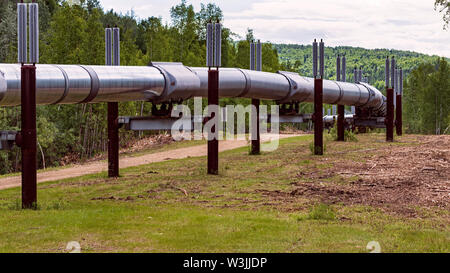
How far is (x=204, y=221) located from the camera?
11031 millimetres

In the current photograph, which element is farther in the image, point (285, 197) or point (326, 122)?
point (326, 122)

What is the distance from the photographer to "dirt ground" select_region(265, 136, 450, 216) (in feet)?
43.1

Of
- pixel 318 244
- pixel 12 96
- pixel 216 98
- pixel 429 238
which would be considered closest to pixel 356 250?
pixel 318 244

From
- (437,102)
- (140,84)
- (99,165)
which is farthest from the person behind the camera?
(437,102)

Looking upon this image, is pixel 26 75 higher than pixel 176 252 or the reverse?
higher

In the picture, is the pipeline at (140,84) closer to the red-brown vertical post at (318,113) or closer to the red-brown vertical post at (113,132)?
the red-brown vertical post at (318,113)

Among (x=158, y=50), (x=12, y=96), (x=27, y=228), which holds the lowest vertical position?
(x=27, y=228)

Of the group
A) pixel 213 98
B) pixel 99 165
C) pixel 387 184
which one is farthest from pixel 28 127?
pixel 99 165

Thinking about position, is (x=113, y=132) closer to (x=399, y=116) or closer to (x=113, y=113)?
(x=113, y=113)

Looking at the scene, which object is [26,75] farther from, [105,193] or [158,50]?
[158,50]

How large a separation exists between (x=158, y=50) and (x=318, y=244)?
55.4 meters

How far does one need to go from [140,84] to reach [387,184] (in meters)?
7.45

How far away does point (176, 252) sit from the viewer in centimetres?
872

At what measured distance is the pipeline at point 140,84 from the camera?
14.2m
